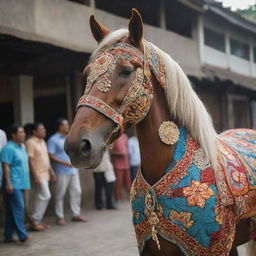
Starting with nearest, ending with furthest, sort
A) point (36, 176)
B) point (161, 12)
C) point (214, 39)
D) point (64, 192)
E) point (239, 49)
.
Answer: point (36, 176)
point (64, 192)
point (161, 12)
point (214, 39)
point (239, 49)

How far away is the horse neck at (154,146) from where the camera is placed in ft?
8.01

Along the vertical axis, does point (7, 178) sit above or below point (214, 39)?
below

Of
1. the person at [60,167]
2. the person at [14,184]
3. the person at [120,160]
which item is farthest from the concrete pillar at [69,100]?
the person at [14,184]

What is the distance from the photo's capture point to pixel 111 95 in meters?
2.22

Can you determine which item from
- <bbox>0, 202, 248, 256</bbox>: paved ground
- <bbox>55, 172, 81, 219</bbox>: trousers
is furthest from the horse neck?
<bbox>55, 172, 81, 219</bbox>: trousers

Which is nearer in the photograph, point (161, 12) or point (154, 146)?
point (154, 146)

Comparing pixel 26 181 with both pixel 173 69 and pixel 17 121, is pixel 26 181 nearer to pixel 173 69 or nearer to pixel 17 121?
pixel 17 121

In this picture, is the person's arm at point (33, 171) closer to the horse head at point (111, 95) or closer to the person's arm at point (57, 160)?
the person's arm at point (57, 160)

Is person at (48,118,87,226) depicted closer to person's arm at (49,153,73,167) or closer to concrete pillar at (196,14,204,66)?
person's arm at (49,153,73,167)

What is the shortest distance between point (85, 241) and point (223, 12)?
37.3 feet

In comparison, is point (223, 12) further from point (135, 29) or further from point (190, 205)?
point (190, 205)

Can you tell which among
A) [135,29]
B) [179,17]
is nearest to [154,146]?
[135,29]

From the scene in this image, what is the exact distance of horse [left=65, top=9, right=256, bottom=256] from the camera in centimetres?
223

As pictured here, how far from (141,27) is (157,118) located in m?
0.53
